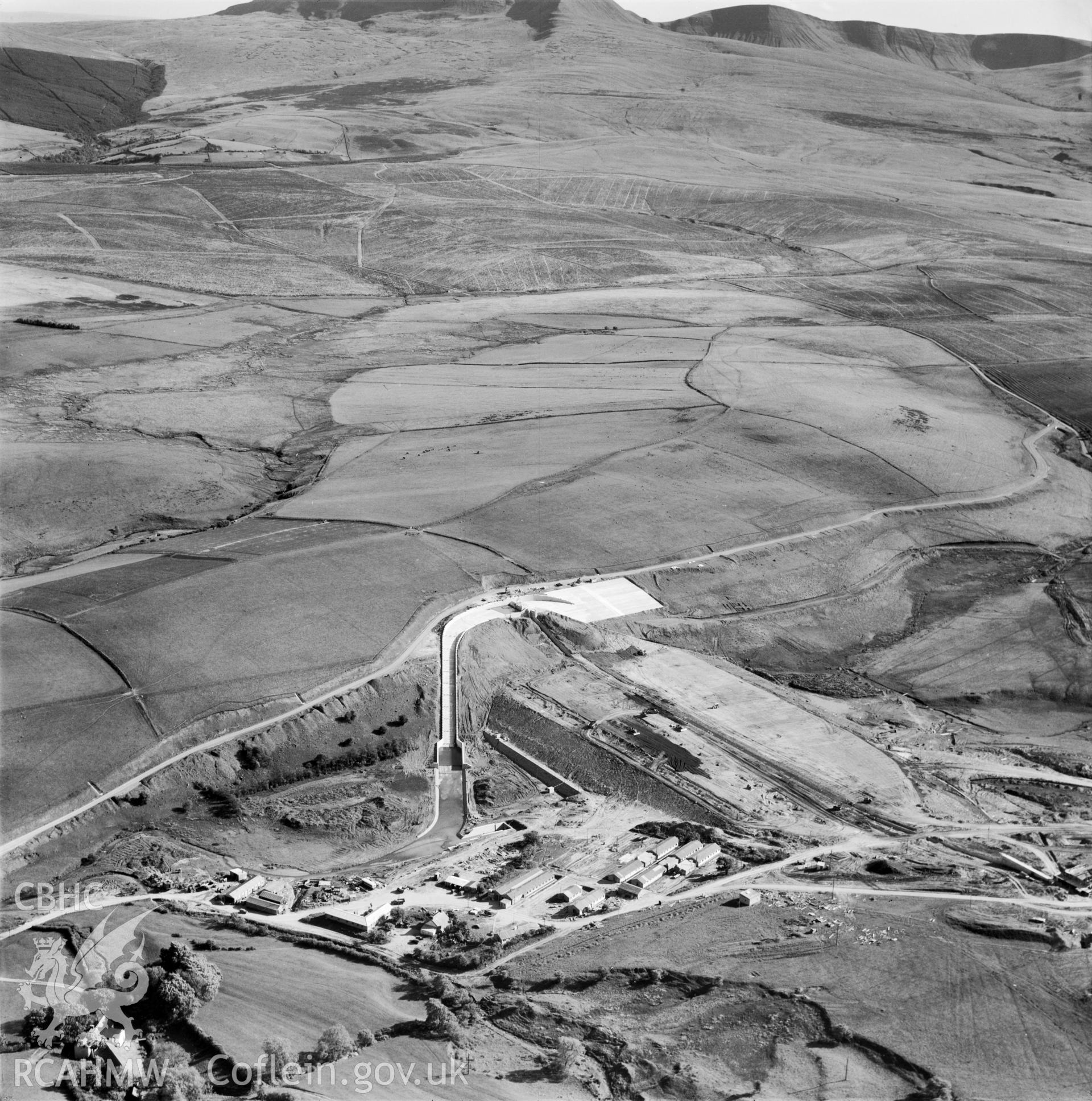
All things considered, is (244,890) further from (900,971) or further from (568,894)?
(900,971)

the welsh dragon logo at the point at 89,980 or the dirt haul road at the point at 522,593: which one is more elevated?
the dirt haul road at the point at 522,593

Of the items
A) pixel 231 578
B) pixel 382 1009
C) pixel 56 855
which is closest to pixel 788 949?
pixel 382 1009

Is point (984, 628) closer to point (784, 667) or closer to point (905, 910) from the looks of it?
point (784, 667)

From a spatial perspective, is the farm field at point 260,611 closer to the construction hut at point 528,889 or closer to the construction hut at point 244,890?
the construction hut at point 244,890

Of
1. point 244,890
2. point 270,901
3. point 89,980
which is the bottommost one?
point 244,890

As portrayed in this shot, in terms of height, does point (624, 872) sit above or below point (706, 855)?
below

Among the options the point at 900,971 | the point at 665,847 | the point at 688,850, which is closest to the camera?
the point at 900,971

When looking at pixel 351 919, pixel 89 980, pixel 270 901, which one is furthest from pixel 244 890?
pixel 89 980

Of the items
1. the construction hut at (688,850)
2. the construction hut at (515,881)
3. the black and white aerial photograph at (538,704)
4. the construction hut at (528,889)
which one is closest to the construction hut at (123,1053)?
the black and white aerial photograph at (538,704)
